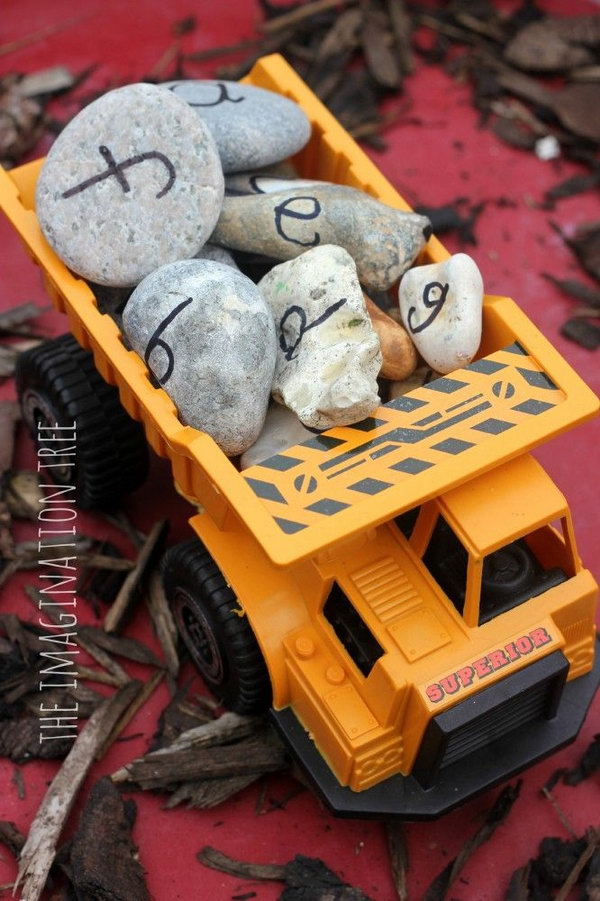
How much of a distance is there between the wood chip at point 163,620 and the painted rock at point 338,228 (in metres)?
1.25

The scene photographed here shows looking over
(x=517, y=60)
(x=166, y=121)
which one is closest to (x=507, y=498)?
(x=166, y=121)

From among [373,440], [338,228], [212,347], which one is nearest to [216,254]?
[338,228]

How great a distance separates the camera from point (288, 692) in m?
3.20

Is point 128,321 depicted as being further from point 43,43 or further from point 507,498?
point 43,43

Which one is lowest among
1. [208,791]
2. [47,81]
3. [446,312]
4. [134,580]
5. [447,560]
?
[208,791]

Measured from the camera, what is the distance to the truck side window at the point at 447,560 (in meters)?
3.01

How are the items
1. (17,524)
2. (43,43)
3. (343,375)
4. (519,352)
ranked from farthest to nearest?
(43,43)
(17,524)
(519,352)
(343,375)

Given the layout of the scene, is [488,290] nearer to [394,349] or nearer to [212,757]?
[394,349]

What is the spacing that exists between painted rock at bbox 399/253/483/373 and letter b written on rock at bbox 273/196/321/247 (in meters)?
0.35

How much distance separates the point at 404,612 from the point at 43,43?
384 cm

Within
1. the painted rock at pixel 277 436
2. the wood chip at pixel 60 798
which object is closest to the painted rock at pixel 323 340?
the painted rock at pixel 277 436

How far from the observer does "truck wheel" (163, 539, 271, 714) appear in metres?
3.21

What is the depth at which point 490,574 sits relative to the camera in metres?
3.05

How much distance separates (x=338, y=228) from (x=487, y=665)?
137cm
